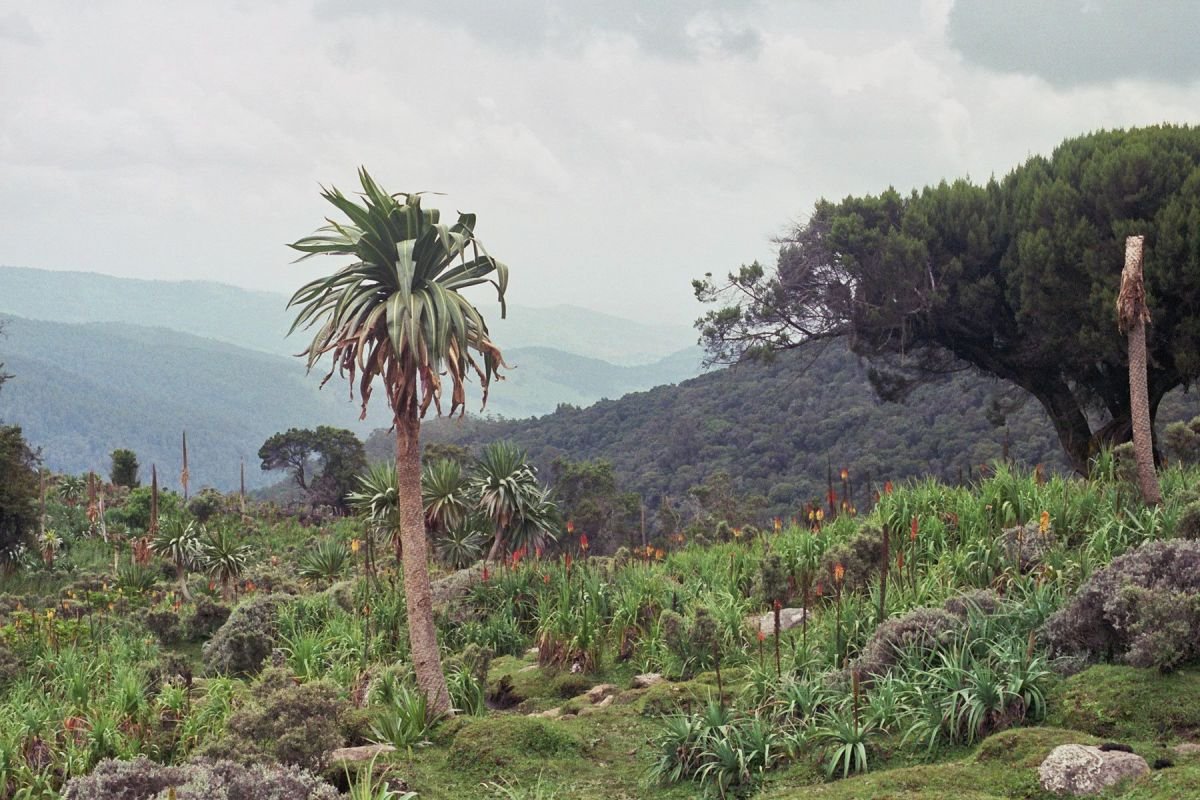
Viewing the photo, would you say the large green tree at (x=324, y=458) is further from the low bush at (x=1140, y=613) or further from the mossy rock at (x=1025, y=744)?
the mossy rock at (x=1025, y=744)

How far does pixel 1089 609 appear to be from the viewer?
805 cm

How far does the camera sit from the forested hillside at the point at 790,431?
A: 38.6 metres

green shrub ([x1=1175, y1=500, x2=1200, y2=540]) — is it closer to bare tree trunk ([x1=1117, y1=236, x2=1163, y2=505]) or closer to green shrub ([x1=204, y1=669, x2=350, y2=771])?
bare tree trunk ([x1=1117, y1=236, x2=1163, y2=505])

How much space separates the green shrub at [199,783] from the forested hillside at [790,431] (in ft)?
68.5

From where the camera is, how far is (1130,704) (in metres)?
7.05

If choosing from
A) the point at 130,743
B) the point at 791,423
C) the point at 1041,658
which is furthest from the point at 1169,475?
the point at 791,423

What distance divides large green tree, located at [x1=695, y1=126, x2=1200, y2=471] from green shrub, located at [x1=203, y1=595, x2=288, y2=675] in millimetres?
14380

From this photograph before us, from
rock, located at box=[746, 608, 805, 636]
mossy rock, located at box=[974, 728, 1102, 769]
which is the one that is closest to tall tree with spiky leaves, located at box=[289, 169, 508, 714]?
rock, located at box=[746, 608, 805, 636]

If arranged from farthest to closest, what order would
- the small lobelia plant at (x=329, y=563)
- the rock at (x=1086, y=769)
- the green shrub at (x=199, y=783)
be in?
1. the small lobelia plant at (x=329, y=563)
2. the green shrub at (x=199, y=783)
3. the rock at (x=1086, y=769)

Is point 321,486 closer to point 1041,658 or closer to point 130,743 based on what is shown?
point 130,743

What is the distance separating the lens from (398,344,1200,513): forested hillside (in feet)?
127

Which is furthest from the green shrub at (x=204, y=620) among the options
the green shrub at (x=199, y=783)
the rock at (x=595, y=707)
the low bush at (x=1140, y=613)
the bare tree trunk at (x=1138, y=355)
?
the bare tree trunk at (x=1138, y=355)

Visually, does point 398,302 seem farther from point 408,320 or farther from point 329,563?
point 329,563

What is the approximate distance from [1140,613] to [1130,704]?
0.71 metres
